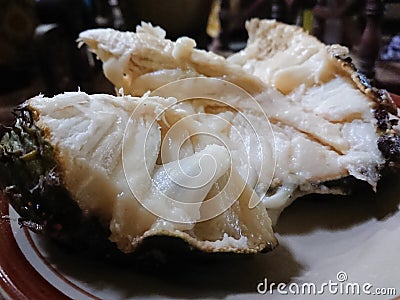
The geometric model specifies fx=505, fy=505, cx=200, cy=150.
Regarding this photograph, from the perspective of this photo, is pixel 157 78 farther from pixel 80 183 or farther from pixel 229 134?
pixel 80 183

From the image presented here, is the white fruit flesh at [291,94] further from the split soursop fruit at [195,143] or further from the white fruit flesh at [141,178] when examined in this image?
the white fruit flesh at [141,178]

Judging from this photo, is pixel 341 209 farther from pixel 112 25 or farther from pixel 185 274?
pixel 112 25

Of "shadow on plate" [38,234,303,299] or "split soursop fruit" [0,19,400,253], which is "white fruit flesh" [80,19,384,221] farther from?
"shadow on plate" [38,234,303,299]

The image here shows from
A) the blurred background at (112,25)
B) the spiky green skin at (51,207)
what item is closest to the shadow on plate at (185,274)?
the spiky green skin at (51,207)

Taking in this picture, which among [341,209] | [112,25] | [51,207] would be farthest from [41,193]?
[112,25]

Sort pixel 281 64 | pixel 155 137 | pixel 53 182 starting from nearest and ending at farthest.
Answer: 1. pixel 53 182
2. pixel 155 137
3. pixel 281 64

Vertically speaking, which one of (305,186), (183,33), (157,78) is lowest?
(183,33)

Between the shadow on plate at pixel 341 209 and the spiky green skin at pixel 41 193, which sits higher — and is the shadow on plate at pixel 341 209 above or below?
below

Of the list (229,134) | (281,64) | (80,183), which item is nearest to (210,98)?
(229,134)
